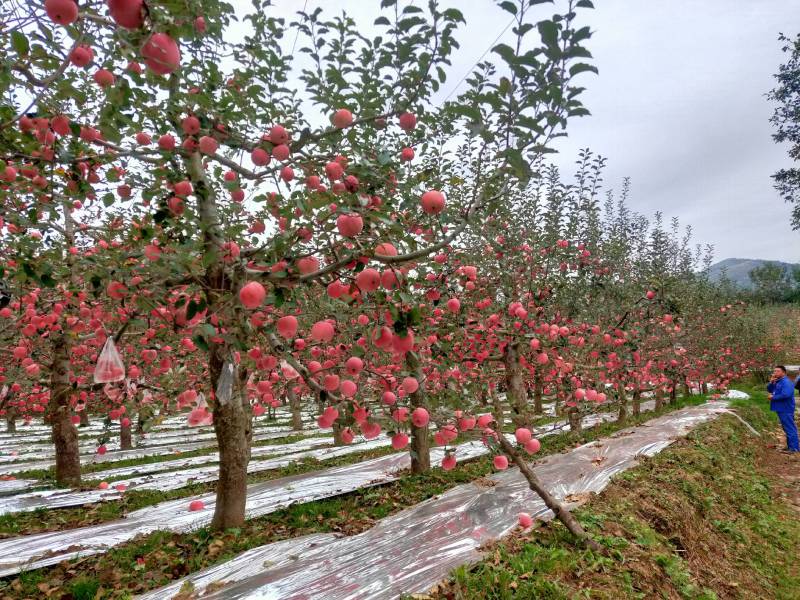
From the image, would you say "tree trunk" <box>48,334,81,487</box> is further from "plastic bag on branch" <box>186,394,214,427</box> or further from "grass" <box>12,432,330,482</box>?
"plastic bag on branch" <box>186,394,214,427</box>

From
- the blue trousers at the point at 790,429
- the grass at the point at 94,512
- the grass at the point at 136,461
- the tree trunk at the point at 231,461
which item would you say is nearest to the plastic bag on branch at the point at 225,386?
the tree trunk at the point at 231,461

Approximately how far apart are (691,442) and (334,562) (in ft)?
23.7

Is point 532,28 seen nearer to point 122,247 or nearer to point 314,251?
point 314,251

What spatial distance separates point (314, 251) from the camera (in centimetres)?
198

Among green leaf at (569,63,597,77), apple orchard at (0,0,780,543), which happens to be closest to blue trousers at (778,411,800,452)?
apple orchard at (0,0,780,543)

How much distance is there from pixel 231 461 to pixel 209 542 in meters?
0.78

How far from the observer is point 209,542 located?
4.39m

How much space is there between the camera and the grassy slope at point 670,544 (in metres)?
3.22

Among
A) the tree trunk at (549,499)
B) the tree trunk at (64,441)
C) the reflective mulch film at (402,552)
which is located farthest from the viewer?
the tree trunk at (64,441)

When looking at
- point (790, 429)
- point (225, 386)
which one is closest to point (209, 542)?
point (225, 386)

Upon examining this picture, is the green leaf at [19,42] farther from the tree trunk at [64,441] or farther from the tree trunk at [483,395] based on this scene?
the tree trunk at [64,441]

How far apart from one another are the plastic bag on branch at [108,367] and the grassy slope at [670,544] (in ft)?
8.51

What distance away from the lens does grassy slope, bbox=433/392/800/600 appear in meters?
3.22

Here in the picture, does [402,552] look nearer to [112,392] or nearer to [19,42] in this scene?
[112,392]
